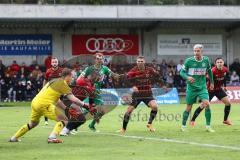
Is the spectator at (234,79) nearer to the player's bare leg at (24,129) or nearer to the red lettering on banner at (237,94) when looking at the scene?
the red lettering on banner at (237,94)

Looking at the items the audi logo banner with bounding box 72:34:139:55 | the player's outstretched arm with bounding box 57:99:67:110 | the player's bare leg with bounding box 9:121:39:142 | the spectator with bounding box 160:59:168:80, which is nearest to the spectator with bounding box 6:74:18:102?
the audi logo banner with bounding box 72:34:139:55

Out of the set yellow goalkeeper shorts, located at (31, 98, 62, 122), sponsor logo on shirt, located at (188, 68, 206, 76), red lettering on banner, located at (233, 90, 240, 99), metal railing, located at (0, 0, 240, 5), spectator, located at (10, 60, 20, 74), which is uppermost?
metal railing, located at (0, 0, 240, 5)

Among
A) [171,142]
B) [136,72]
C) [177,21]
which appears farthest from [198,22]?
[171,142]

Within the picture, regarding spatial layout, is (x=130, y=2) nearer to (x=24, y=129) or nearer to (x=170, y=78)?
(x=170, y=78)

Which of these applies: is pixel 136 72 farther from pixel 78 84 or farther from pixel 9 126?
pixel 9 126

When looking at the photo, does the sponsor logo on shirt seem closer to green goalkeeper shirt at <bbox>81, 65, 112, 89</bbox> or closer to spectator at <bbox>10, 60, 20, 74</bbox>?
green goalkeeper shirt at <bbox>81, 65, 112, 89</bbox>

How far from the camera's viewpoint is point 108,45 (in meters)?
43.2

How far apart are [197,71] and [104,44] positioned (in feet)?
83.0

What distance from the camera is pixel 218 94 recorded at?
21.6 metres

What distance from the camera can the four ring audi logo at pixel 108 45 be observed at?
43.0 meters

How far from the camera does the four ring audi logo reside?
43.0 metres

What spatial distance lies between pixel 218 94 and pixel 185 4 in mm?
20670

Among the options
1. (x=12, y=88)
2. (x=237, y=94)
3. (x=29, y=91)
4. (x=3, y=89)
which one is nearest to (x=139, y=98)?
(x=29, y=91)

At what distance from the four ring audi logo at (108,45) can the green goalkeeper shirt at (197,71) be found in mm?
24786
